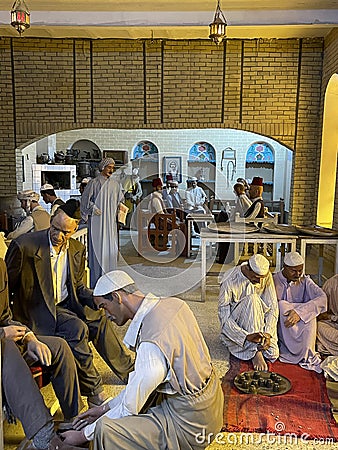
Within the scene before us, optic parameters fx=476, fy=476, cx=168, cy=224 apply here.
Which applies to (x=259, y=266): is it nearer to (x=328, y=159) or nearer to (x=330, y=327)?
(x=330, y=327)

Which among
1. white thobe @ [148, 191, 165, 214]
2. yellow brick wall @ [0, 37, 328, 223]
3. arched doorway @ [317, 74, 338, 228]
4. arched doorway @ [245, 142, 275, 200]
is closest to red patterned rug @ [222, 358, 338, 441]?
white thobe @ [148, 191, 165, 214]

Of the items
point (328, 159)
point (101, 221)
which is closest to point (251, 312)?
point (101, 221)

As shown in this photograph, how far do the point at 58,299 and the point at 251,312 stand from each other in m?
1.57

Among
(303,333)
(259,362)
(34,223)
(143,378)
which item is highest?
(34,223)

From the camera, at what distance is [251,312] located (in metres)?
3.94

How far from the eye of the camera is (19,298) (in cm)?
314

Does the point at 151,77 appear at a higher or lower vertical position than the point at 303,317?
higher

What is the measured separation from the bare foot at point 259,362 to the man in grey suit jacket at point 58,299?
1.04m

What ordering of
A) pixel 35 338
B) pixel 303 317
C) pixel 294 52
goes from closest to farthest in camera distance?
pixel 35 338 → pixel 303 317 → pixel 294 52

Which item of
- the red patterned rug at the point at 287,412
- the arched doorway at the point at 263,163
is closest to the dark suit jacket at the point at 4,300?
the red patterned rug at the point at 287,412

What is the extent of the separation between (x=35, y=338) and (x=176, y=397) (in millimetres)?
1045

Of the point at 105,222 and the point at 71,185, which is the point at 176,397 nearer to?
the point at 105,222

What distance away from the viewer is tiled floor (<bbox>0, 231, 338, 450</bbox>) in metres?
2.84

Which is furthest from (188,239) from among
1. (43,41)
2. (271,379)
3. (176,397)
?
(176,397)
